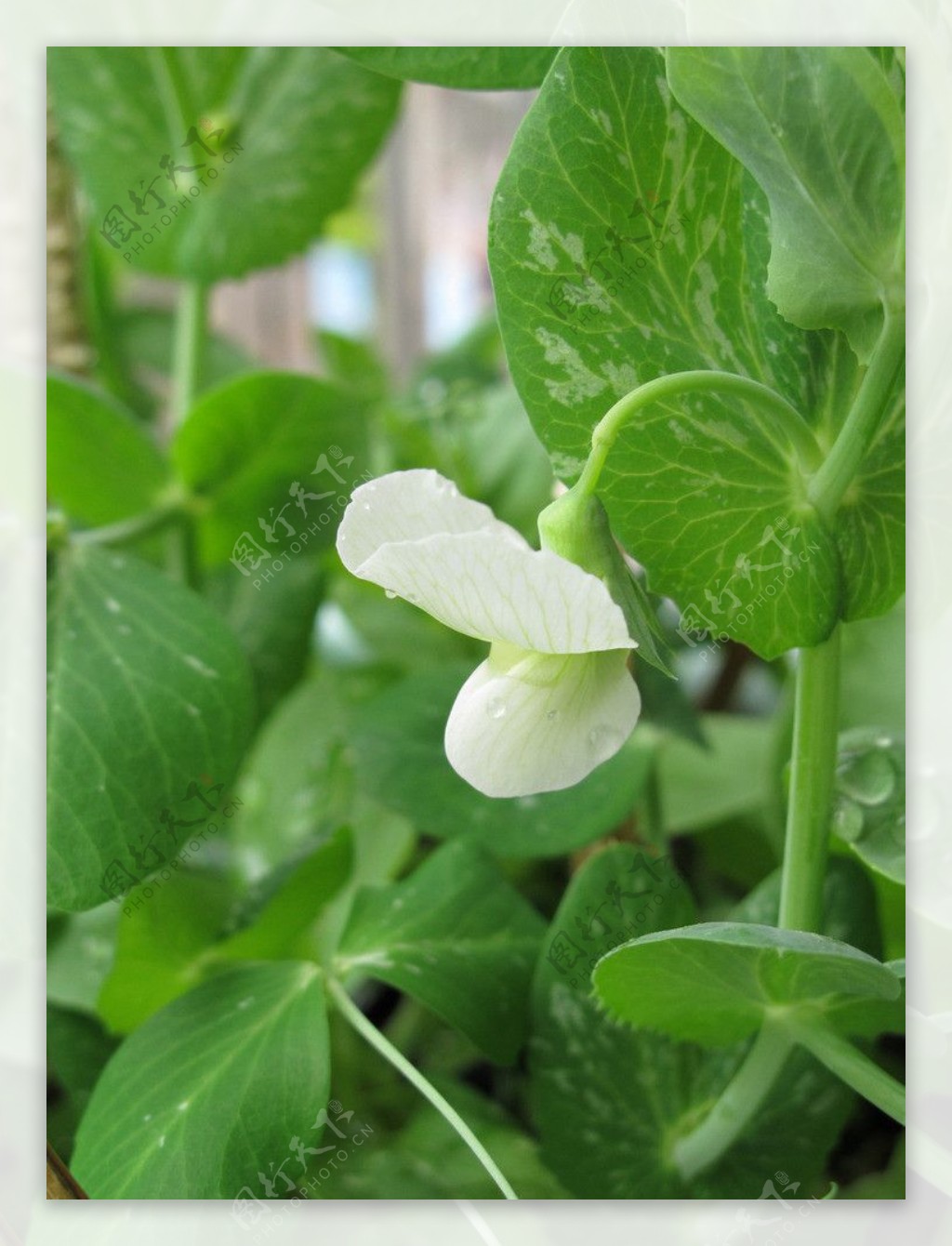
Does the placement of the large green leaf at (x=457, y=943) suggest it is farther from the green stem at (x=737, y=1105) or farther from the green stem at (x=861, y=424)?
the green stem at (x=861, y=424)

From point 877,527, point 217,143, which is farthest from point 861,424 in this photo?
point 217,143

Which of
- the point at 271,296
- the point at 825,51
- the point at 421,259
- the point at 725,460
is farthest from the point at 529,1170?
the point at 421,259

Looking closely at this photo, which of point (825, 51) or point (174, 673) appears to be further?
point (174, 673)

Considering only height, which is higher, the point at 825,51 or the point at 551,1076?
the point at 825,51

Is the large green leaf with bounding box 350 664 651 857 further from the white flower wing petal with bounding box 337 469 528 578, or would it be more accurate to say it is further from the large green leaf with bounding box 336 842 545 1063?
the white flower wing petal with bounding box 337 469 528 578

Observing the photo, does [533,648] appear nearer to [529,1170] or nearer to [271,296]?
[529,1170]

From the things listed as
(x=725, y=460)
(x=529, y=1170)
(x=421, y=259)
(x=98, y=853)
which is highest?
(x=421, y=259)

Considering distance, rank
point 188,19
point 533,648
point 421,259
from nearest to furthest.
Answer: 1. point 533,648
2. point 188,19
3. point 421,259

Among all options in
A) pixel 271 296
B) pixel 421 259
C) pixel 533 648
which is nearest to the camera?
pixel 533 648
